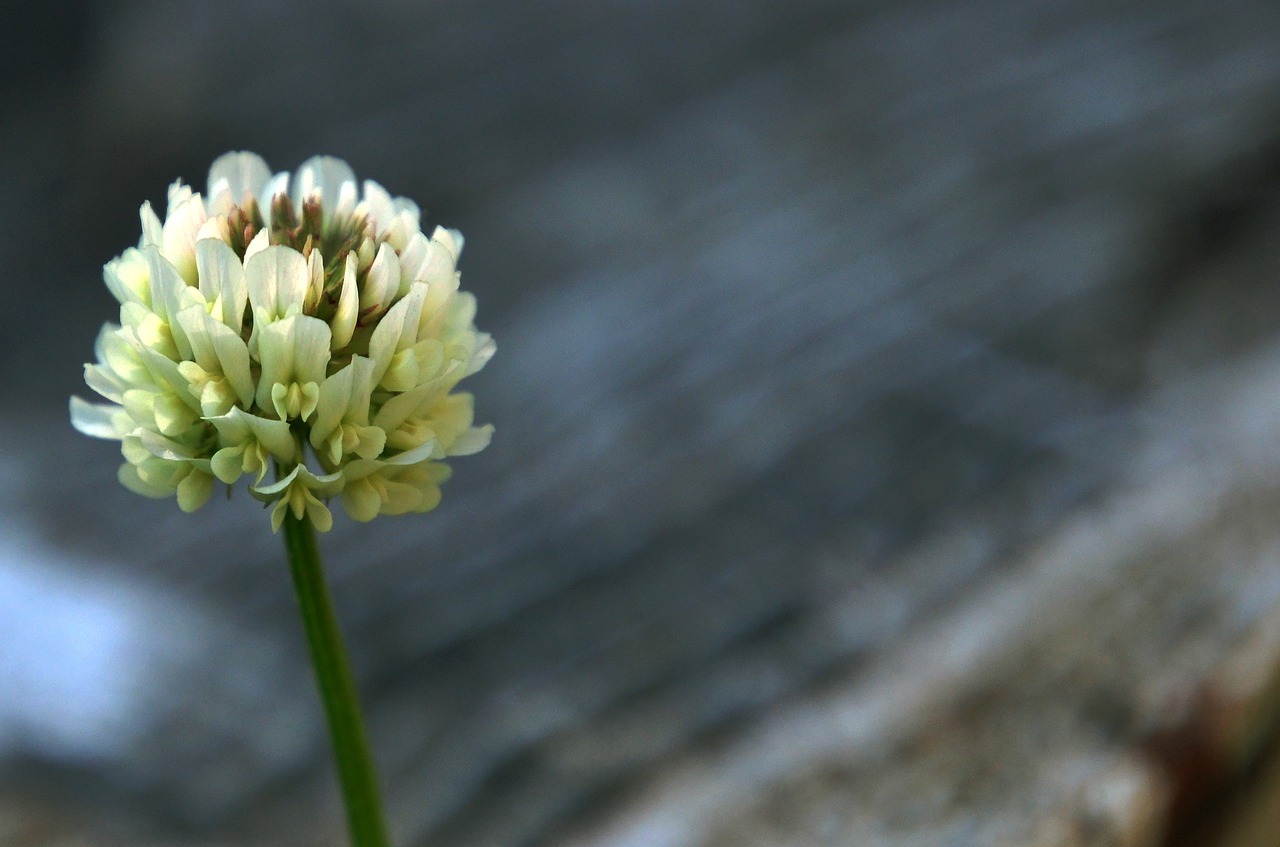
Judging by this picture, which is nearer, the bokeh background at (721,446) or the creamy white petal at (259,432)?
the creamy white petal at (259,432)

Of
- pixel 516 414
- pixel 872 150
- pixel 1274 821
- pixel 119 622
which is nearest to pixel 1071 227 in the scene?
pixel 872 150

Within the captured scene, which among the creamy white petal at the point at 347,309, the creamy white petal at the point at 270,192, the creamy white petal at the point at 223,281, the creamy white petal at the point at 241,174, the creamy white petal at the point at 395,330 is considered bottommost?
the creamy white petal at the point at 395,330

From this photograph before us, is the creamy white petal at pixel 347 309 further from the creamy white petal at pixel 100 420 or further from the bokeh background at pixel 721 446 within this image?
the bokeh background at pixel 721 446

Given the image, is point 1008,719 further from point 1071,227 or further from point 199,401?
point 1071,227

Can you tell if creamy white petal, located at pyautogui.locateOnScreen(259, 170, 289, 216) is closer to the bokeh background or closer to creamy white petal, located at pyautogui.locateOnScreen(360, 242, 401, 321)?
creamy white petal, located at pyautogui.locateOnScreen(360, 242, 401, 321)

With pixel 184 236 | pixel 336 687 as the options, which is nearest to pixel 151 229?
pixel 184 236

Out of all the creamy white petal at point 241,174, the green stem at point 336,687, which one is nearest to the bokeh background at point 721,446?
the green stem at point 336,687

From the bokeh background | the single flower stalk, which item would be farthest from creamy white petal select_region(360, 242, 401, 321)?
the bokeh background
